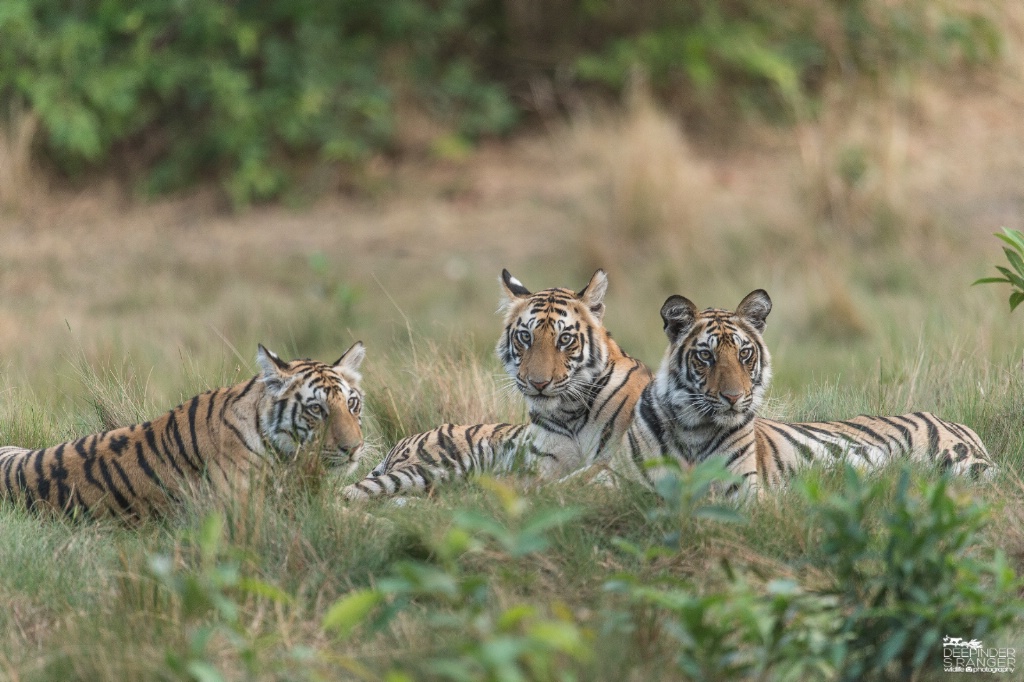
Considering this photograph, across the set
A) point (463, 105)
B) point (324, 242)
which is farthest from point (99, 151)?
point (463, 105)

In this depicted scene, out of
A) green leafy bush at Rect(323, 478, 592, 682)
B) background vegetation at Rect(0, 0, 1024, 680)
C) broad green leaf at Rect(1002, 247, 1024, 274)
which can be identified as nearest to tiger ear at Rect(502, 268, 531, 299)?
background vegetation at Rect(0, 0, 1024, 680)

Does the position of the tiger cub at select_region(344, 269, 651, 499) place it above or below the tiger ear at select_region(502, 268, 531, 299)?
below

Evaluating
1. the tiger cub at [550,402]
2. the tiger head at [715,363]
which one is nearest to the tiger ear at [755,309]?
the tiger head at [715,363]

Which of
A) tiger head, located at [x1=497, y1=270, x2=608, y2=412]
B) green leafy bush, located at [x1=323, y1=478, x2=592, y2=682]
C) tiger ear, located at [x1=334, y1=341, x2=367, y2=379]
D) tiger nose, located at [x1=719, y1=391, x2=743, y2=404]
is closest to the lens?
green leafy bush, located at [x1=323, y1=478, x2=592, y2=682]

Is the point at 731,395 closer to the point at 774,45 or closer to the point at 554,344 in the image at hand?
the point at 554,344

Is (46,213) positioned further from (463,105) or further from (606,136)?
(606,136)

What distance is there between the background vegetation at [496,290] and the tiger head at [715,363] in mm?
439

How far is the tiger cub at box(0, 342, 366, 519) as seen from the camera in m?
5.51

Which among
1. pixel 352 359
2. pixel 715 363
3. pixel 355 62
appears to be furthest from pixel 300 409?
pixel 355 62

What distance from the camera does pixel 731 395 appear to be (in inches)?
201

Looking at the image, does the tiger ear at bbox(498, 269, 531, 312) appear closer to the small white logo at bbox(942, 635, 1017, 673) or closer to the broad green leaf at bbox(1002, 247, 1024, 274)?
the broad green leaf at bbox(1002, 247, 1024, 274)

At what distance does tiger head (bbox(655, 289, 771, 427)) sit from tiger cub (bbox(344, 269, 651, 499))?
0.64 meters

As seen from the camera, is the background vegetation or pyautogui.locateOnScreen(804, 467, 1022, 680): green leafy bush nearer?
pyautogui.locateOnScreen(804, 467, 1022, 680): green leafy bush

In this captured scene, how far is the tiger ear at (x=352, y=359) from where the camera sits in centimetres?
575
